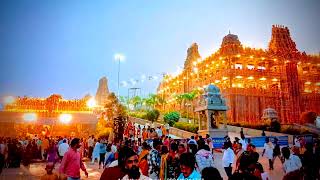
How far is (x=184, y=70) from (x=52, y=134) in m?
30.6

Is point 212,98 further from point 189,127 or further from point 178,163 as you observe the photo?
point 178,163

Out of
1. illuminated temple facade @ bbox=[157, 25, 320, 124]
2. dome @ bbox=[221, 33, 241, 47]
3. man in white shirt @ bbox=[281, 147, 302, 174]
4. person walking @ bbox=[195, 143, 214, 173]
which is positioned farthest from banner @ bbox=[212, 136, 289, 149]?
dome @ bbox=[221, 33, 241, 47]

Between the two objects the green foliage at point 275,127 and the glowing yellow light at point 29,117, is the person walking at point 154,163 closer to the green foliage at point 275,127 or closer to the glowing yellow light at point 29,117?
the green foliage at point 275,127

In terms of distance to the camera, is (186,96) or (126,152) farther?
(186,96)

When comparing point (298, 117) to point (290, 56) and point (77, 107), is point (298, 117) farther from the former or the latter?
point (77, 107)

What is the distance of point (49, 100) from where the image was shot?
3369cm

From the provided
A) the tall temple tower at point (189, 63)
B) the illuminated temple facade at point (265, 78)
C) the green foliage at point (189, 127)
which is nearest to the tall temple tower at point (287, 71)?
the illuminated temple facade at point (265, 78)

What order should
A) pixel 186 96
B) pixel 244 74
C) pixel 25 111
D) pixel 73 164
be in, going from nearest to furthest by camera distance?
1. pixel 73 164
2. pixel 25 111
3. pixel 244 74
4. pixel 186 96

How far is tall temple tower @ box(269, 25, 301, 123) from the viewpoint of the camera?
42.1m

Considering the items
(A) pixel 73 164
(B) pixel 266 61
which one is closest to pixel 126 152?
(A) pixel 73 164

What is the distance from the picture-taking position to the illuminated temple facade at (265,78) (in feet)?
130

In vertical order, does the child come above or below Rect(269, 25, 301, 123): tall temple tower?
below

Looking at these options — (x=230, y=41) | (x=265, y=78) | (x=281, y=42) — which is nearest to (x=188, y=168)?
(x=265, y=78)

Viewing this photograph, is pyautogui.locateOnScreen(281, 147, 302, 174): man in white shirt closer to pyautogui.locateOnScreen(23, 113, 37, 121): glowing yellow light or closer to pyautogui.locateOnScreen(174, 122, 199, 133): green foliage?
pyautogui.locateOnScreen(174, 122, 199, 133): green foliage
